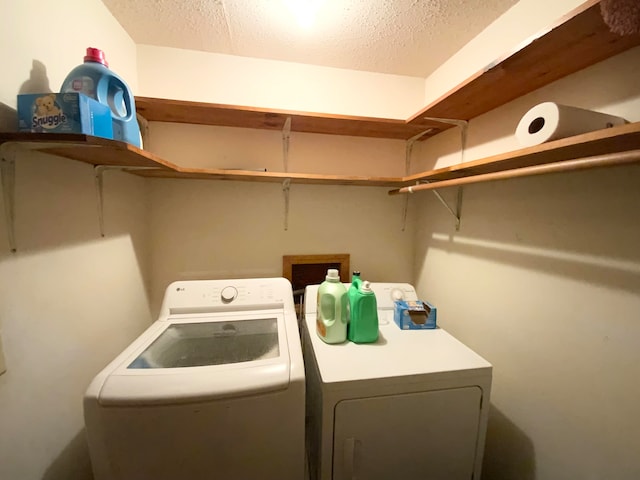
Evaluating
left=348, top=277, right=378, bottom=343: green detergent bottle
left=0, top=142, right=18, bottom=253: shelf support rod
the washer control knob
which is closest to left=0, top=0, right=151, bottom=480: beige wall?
left=0, top=142, right=18, bottom=253: shelf support rod

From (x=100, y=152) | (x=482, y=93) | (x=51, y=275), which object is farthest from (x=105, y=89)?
(x=482, y=93)

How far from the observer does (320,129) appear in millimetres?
1764

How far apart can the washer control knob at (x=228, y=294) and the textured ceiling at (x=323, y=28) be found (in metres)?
1.44

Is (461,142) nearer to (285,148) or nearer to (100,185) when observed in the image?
(285,148)

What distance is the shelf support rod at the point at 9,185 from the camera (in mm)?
761

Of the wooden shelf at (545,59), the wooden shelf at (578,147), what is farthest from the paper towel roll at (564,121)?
the wooden shelf at (545,59)

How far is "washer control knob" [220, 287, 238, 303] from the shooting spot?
55.2 inches

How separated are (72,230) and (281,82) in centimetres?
145

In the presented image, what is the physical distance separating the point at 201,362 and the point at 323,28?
178 cm

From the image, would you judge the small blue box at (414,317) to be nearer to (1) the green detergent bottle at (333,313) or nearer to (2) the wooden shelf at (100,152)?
(1) the green detergent bottle at (333,313)

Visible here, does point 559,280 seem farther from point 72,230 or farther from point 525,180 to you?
point 72,230

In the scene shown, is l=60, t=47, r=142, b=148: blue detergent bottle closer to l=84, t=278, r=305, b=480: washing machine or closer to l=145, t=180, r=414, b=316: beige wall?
l=145, t=180, r=414, b=316: beige wall

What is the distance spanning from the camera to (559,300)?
3.34 ft

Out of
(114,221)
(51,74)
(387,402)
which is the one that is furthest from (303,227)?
(51,74)
